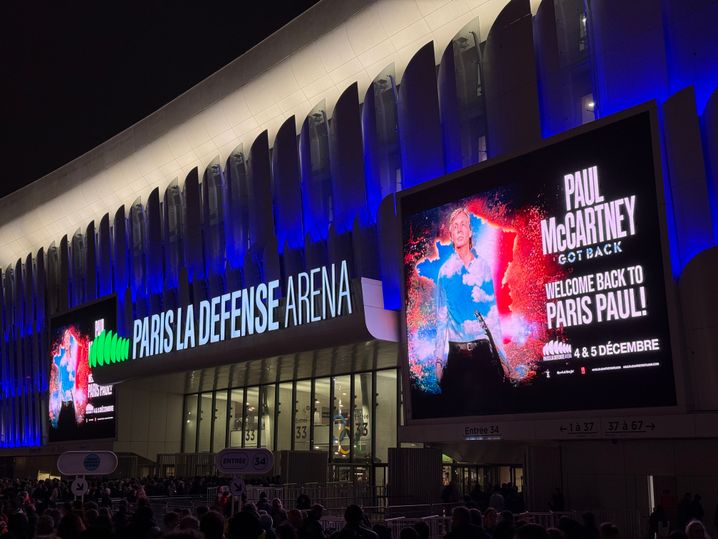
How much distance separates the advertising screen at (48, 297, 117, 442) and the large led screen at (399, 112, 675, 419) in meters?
23.4

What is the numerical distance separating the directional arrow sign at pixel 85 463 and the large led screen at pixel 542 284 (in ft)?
33.9

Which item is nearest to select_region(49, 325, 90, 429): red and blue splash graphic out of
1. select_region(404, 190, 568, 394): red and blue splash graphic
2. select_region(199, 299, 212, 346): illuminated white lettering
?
select_region(199, 299, 212, 346): illuminated white lettering

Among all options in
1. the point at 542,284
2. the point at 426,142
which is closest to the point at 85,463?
the point at 542,284

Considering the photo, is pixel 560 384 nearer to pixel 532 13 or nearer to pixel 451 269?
pixel 451 269

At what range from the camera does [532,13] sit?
86.2 feet

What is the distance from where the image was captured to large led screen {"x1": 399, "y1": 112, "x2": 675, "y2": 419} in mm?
19609

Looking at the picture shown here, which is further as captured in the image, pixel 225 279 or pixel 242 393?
pixel 242 393

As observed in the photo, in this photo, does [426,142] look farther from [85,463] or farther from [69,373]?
[69,373]

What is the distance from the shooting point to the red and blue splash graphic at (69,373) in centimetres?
4625

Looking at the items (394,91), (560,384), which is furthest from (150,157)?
(560,384)

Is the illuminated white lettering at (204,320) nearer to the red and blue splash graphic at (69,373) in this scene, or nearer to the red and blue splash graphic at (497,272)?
the red and blue splash graphic at (497,272)

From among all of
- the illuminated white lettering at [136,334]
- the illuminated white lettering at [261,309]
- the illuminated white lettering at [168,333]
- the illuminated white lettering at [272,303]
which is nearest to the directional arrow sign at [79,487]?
the illuminated white lettering at [272,303]

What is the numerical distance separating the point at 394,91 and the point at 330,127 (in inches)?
138

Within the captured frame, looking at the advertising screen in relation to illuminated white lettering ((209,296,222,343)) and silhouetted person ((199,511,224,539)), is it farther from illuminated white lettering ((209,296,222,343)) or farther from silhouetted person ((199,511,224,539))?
silhouetted person ((199,511,224,539))
